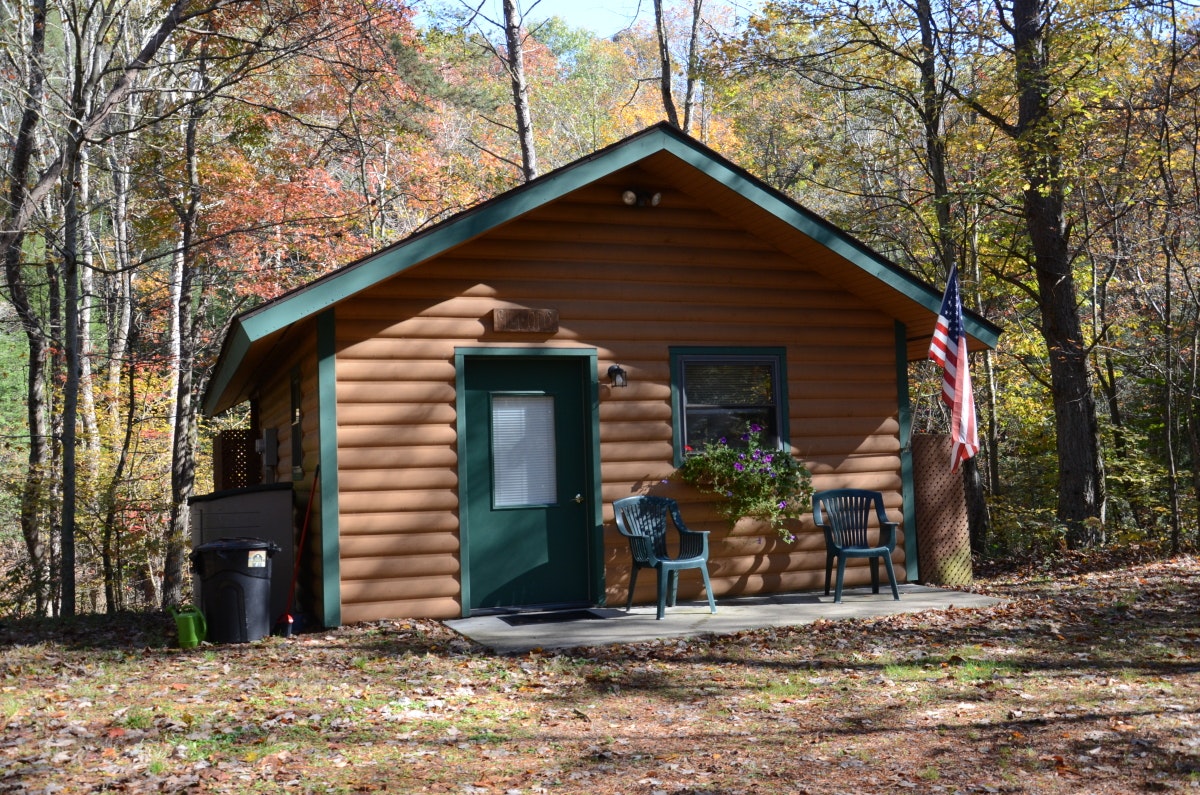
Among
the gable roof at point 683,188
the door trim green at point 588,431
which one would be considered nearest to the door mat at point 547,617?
the door trim green at point 588,431

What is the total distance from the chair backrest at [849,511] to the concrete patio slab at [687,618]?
1.64 feet

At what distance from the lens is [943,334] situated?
8438 mm

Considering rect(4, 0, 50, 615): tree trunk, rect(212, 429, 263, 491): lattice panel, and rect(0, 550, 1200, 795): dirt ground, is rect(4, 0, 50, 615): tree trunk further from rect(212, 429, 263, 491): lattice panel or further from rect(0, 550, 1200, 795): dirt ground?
rect(0, 550, 1200, 795): dirt ground

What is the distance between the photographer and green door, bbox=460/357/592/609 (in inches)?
333

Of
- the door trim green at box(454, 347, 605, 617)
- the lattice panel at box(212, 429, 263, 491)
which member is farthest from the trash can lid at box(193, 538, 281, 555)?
the lattice panel at box(212, 429, 263, 491)

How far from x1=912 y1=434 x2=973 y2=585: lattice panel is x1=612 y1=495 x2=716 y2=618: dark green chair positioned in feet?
7.97

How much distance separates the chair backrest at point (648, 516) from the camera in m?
8.48

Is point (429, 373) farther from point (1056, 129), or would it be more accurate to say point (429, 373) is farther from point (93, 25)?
point (93, 25)

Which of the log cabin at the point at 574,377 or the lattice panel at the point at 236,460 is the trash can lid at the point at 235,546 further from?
the lattice panel at the point at 236,460

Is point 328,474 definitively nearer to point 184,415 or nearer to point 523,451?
point 523,451

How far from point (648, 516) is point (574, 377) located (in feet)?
4.39

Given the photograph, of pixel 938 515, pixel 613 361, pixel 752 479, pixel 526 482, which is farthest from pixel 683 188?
pixel 938 515

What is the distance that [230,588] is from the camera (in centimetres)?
757

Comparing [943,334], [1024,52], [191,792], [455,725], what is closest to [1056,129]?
[1024,52]
